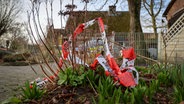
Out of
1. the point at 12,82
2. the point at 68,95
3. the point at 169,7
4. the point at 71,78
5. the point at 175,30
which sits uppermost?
the point at 169,7

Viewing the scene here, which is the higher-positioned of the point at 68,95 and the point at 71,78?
the point at 71,78

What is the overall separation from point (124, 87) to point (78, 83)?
62 centimetres

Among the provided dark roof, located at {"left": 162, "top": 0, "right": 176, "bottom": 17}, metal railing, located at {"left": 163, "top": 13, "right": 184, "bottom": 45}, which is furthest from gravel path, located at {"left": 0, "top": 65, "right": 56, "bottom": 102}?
dark roof, located at {"left": 162, "top": 0, "right": 176, "bottom": 17}

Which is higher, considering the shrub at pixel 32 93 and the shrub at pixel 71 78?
the shrub at pixel 71 78

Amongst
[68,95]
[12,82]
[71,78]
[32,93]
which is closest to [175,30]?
[12,82]

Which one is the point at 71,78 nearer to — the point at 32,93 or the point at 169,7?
the point at 32,93

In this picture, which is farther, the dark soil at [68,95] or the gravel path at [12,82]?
the gravel path at [12,82]

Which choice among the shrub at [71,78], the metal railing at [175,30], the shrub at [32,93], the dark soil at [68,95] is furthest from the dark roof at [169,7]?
the shrub at [32,93]

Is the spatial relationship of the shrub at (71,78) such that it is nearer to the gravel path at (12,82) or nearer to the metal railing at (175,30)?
the gravel path at (12,82)

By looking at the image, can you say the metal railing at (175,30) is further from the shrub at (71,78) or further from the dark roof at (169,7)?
the dark roof at (169,7)

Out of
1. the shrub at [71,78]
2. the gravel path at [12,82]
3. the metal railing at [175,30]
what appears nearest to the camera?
the shrub at [71,78]

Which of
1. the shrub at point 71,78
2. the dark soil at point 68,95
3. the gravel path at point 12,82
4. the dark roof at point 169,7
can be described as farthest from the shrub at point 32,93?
the dark roof at point 169,7

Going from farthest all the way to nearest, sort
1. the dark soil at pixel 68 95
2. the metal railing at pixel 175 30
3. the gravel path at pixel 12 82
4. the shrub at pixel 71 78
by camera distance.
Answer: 1. the metal railing at pixel 175 30
2. the gravel path at pixel 12 82
3. the shrub at pixel 71 78
4. the dark soil at pixel 68 95

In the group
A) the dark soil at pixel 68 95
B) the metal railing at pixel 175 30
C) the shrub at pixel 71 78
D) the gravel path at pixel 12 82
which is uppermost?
the metal railing at pixel 175 30
